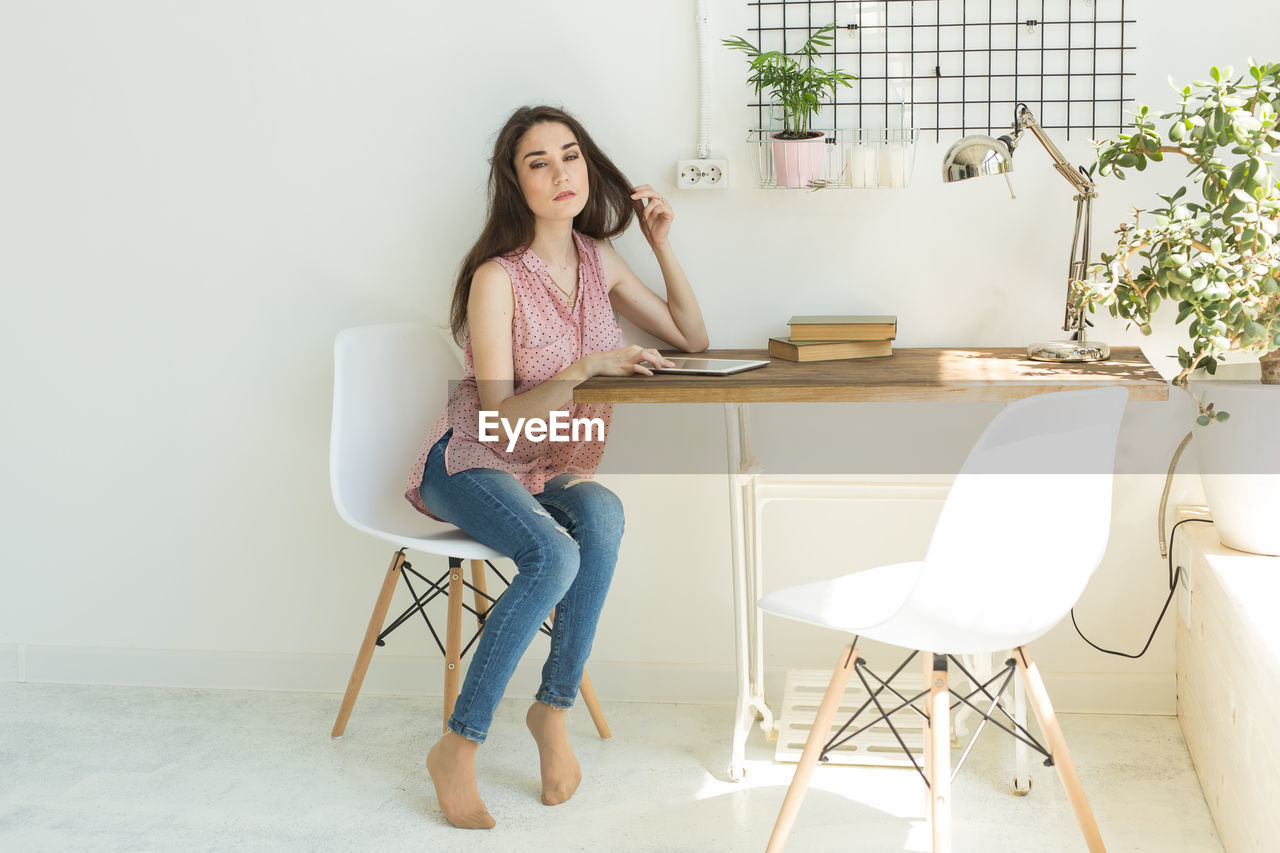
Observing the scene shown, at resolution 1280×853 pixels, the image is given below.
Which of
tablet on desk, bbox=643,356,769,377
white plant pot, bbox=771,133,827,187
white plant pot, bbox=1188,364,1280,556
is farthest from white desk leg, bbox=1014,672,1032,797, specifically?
white plant pot, bbox=771,133,827,187

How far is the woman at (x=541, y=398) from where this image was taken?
1960 mm

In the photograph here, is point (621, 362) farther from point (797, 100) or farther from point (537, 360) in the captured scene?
point (797, 100)

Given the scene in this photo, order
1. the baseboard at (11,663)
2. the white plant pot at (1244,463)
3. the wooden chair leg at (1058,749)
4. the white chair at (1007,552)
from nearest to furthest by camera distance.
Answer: the white chair at (1007,552) < the wooden chair leg at (1058,749) < the white plant pot at (1244,463) < the baseboard at (11,663)

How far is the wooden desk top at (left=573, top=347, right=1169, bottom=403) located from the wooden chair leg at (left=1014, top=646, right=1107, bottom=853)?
0.41m

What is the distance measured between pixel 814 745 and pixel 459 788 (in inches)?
27.3

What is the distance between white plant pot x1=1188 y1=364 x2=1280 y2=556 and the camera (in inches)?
73.7

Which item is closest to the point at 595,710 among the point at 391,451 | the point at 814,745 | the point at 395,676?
the point at 395,676

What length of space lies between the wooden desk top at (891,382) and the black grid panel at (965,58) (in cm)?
50

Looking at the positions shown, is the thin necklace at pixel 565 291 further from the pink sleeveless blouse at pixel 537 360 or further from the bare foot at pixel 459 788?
the bare foot at pixel 459 788

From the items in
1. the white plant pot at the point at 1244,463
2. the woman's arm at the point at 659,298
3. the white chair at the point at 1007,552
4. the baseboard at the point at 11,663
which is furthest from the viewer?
the baseboard at the point at 11,663

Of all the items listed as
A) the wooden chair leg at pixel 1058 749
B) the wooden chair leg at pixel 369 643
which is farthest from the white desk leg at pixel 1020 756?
the wooden chair leg at pixel 369 643

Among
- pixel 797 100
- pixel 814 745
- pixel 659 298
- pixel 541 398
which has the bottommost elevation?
pixel 814 745

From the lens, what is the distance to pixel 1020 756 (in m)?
1.99

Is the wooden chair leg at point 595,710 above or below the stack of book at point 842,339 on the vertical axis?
below
